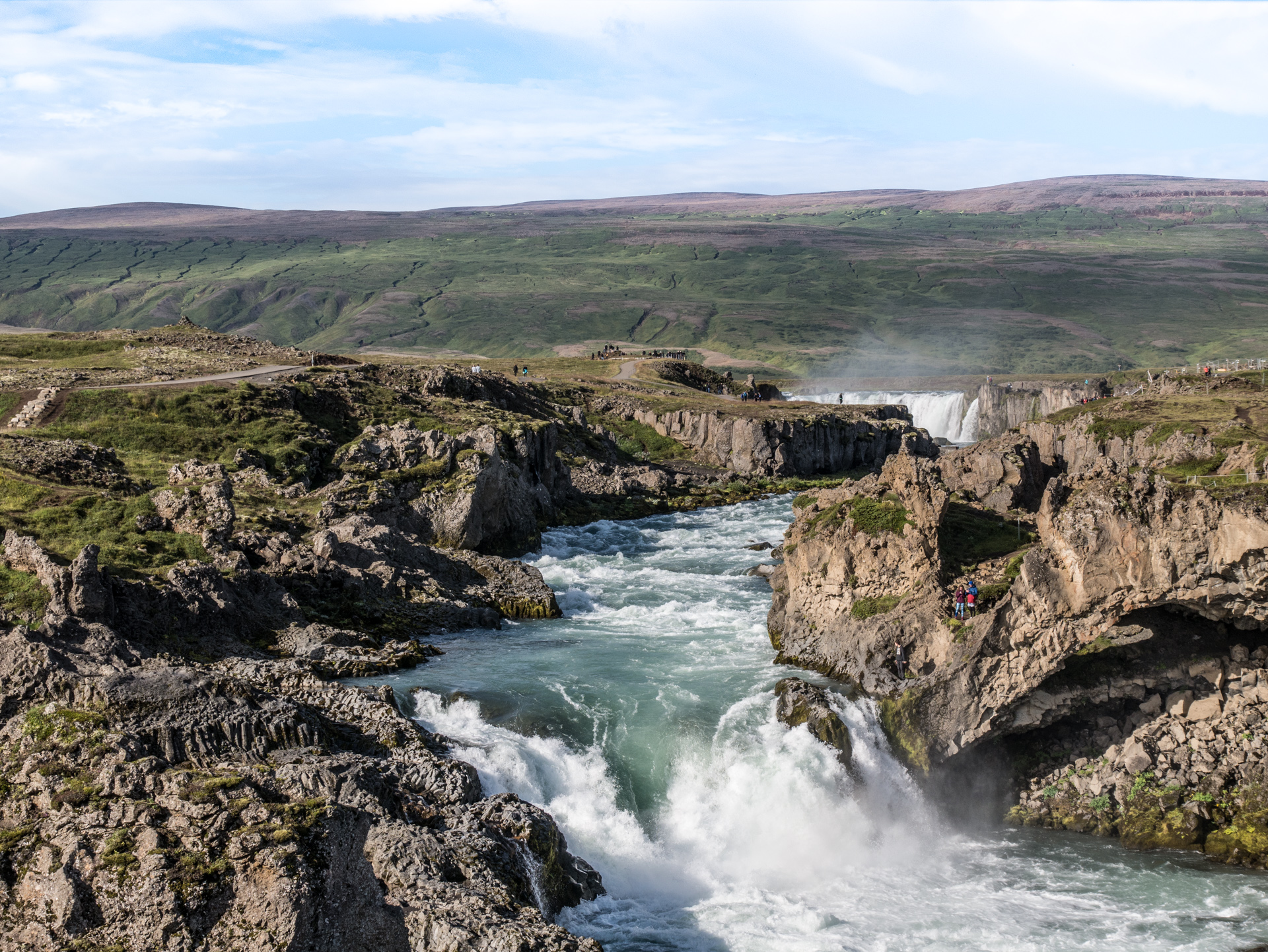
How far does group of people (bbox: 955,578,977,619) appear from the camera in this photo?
1313 inches

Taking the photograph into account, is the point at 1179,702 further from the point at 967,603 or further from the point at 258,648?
the point at 258,648

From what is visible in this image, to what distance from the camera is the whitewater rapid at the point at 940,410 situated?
132 m

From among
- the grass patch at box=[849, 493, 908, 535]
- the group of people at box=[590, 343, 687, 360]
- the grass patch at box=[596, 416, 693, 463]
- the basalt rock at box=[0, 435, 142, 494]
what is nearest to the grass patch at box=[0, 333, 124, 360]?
the basalt rock at box=[0, 435, 142, 494]

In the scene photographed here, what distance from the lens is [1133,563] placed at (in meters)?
30.4

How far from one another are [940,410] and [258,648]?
113904 mm

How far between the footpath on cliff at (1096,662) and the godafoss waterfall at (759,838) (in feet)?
4.38

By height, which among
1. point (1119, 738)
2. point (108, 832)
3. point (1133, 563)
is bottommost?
point (1119, 738)

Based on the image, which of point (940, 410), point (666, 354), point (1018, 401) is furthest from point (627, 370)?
point (1018, 401)

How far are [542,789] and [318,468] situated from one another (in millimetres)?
37464

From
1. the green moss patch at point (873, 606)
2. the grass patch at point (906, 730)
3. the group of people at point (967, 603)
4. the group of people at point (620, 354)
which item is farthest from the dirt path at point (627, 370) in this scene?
the grass patch at point (906, 730)

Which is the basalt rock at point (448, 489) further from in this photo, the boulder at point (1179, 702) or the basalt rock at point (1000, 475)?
the boulder at point (1179, 702)

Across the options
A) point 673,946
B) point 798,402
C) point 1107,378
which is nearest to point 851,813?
point 673,946

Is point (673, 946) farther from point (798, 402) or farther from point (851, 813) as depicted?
point (798, 402)

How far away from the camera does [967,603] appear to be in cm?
3350
